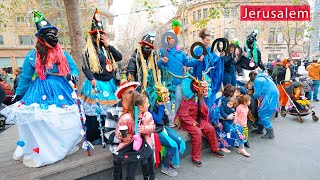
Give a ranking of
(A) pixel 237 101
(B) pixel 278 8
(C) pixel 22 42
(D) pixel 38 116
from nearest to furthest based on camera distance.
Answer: (D) pixel 38 116 → (A) pixel 237 101 → (B) pixel 278 8 → (C) pixel 22 42

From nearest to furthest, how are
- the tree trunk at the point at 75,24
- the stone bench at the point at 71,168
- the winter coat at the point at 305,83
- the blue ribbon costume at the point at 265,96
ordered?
the stone bench at the point at 71,168
the blue ribbon costume at the point at 265,96
the tree trunk at the point at 75,24
the winter coat at the point at 305,83

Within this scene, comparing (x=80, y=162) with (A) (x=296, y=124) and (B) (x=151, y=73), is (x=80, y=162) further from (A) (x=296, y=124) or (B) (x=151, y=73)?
(A) (x=296, y=124)

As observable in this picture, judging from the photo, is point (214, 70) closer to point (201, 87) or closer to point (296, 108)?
point (201, 87)

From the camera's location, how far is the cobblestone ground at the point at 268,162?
10.4ft

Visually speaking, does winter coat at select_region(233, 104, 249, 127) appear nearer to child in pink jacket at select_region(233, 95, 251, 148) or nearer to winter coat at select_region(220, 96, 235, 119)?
child in pink jacket at select_region(233, 95, 251, 148)

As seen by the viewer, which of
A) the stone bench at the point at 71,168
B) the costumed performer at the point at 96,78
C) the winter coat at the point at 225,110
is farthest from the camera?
the winter coat at the point at 225,110

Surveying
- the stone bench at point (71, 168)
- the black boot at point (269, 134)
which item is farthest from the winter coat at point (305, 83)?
the stone bench at point (71, 168)

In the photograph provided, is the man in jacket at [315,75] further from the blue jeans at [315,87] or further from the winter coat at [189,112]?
the winter coat at [189,112]

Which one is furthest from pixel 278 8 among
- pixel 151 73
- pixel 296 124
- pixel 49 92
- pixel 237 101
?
pixel 49 92

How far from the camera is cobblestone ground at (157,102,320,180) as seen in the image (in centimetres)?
318

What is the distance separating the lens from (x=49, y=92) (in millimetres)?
2689

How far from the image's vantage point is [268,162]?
3.59 metres

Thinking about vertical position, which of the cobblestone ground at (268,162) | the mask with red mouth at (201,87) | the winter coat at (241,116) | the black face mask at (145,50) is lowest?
the cobblestone ground at (268,162)

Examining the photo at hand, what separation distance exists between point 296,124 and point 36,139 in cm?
584
